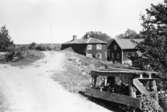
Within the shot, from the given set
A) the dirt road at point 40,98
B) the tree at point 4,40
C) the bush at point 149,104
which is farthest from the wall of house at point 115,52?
the bush at point 149,104

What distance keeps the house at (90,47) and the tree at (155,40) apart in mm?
41419

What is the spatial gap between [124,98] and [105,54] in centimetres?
5127

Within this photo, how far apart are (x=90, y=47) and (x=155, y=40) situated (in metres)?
44.5

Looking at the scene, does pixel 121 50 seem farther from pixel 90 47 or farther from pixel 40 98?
pixel 40 98

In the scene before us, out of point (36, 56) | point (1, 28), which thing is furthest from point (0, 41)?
point (36, 56)

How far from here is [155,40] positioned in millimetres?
17422

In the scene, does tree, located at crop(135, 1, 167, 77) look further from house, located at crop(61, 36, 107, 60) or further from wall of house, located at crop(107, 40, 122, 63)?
house, located at crop(61, 36, 107, 60)

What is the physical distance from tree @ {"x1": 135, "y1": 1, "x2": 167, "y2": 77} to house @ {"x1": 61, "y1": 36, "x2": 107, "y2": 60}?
41419mm

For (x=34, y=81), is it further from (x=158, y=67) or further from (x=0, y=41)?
(x=0, y=41)

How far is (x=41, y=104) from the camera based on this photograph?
14.4 meters

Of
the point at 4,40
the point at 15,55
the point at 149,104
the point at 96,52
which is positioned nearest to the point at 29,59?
the point at 15,55

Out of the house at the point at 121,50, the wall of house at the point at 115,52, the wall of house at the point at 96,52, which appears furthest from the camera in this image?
the wall of house at the point at 96,52

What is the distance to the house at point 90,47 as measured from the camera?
61406mm

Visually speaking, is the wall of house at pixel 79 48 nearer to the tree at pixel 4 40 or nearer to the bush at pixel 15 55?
the tree at pixel 4 40
